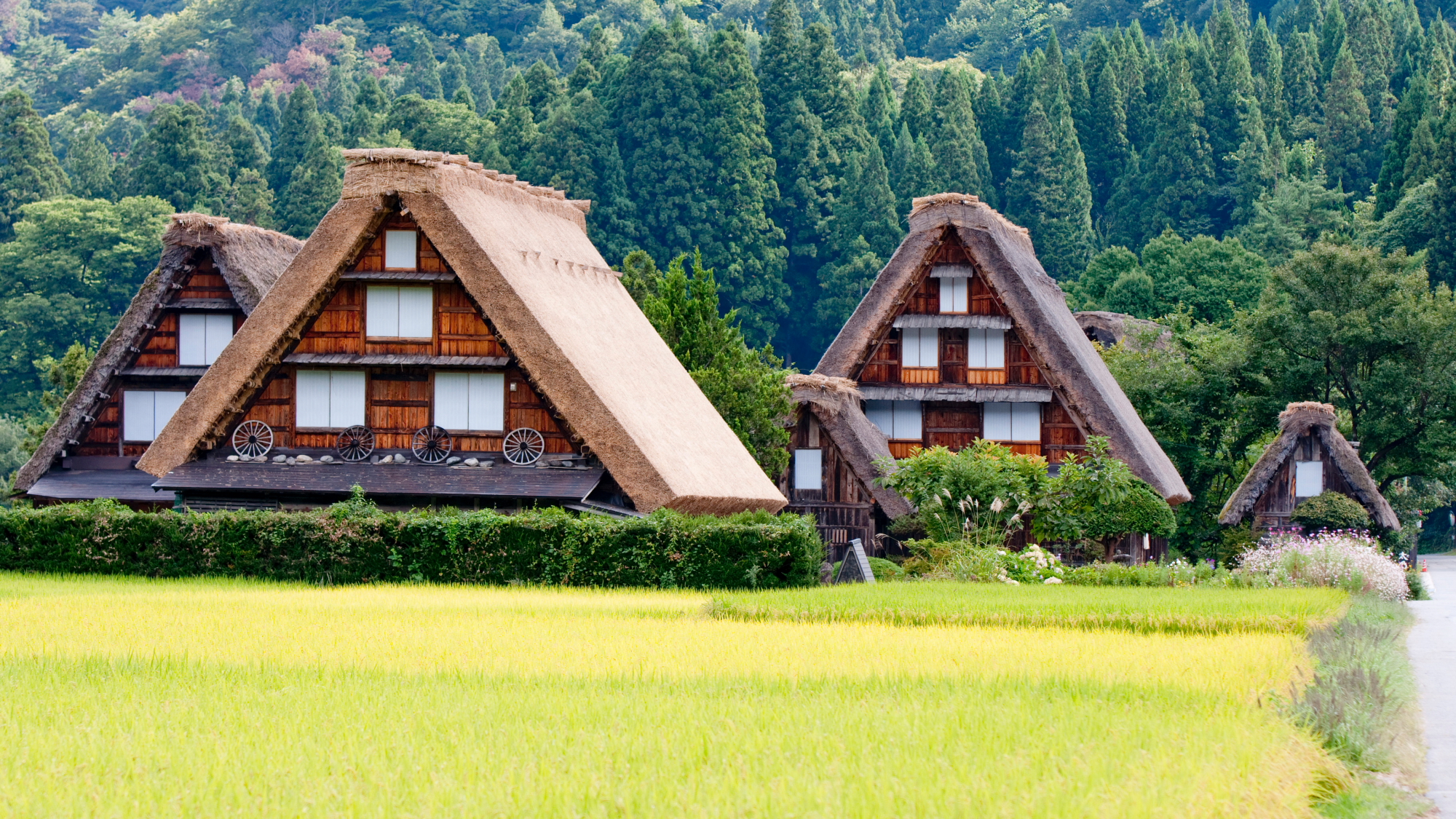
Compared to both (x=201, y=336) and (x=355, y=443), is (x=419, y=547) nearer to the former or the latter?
(x=355, y=443)

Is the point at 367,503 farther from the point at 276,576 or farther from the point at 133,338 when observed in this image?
the point at 133,338

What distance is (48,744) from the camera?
394 inches

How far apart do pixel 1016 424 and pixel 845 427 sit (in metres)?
4.68

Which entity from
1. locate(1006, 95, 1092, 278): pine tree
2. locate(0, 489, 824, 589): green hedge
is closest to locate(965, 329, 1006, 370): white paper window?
locate(0, 489, 824, 589): green hedge

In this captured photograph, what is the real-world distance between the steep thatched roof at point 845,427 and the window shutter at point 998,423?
320cm

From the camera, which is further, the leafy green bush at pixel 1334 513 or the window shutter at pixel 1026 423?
the leafy green bush at pixel 1334 513

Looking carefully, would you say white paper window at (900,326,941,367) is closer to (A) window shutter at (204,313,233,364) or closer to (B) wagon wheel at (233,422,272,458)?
(A) window shutter at (204,313,233,364)

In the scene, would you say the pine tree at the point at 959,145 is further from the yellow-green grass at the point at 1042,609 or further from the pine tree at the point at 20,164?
the yellow-green grass at the point at 1042,609

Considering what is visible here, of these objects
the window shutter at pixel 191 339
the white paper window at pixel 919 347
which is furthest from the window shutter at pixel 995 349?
the window shutter at pixel 191 339

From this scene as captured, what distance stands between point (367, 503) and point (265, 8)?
127128 mm

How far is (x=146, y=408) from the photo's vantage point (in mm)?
37219

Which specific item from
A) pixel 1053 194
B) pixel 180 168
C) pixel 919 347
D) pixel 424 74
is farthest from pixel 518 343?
pixel 424 74

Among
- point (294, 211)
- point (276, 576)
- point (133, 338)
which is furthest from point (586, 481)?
point (294, 211)

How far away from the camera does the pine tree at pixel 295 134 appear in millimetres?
96000
